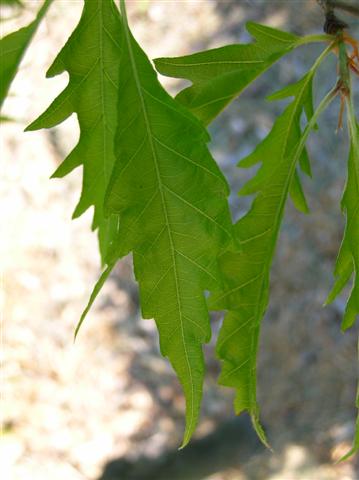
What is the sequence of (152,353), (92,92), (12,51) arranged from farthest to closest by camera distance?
(152,353)
(92,92)
(12,51)

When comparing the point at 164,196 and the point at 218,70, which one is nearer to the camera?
the point at 164,196

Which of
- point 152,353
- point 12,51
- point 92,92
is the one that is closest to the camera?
point 12,51

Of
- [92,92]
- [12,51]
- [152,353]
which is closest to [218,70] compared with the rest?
[92,92]

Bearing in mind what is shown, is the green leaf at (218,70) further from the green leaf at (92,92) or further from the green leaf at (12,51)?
the green leaf at (12,51)

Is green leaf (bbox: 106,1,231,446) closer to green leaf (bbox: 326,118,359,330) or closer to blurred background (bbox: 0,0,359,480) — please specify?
green leaf (bbox: 326,118,359,330)

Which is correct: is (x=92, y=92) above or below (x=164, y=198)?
above

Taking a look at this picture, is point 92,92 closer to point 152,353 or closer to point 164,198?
point 164,198

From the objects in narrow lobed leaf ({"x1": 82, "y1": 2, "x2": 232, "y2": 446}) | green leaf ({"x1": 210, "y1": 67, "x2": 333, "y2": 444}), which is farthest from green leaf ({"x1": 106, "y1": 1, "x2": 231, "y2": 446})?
green leaf ({"x1": 210, "y1": 67, "x2": 333, "y2": 444})

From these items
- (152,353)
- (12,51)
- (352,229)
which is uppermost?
(152,353)

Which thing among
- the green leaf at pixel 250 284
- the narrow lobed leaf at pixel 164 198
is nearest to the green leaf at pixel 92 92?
the narrow lobed leaf at pixel 164 198


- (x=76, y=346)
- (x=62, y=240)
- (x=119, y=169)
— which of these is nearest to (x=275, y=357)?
(x=76, y=346)
